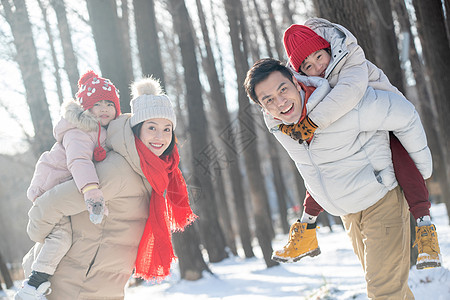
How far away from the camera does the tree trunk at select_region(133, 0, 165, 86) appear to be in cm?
733

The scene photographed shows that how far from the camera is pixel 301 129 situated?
2.62m

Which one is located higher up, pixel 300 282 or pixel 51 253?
pixel 51 253

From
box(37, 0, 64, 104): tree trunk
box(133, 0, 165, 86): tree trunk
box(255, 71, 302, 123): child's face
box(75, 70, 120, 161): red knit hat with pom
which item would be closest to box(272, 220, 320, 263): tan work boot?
box(255, 71, 302, 123): child's face

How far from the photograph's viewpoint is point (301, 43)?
2.89 metres

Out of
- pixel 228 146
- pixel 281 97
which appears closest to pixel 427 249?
pixel 281 97

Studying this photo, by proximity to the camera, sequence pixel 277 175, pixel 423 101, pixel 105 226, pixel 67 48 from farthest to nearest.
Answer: pixel 277 175
pixel 423 101
pixel 67 48
pixel 105 226

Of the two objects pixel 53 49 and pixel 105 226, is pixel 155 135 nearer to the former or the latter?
pixel 105 226

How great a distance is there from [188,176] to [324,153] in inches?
260

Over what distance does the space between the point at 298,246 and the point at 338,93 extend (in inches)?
46.6

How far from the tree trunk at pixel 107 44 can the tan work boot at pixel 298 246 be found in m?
3.54

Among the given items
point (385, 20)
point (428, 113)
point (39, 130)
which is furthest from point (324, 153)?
point (428, 113)

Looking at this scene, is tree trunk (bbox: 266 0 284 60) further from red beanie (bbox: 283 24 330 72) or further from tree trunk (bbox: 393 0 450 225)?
red beanie (bbox: 283 24 330 72)

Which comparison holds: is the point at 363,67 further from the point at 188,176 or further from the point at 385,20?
the point at 188,176

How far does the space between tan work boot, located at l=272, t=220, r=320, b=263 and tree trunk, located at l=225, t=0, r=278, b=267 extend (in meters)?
5.31
